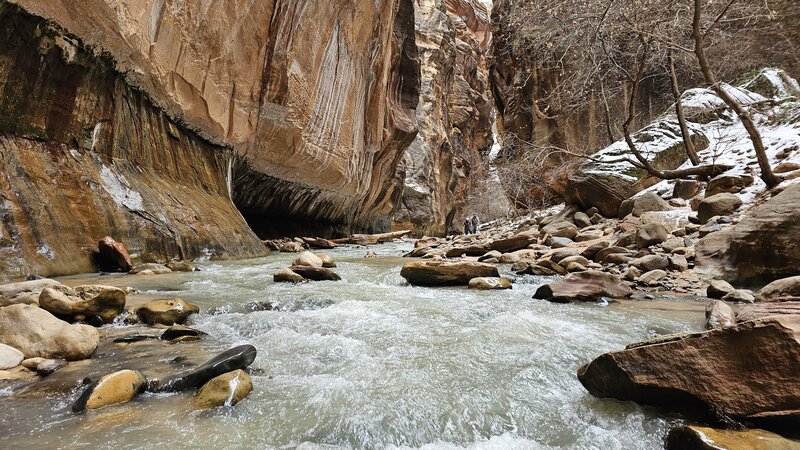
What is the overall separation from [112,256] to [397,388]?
469cm

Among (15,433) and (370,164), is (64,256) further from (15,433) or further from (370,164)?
(370,164)

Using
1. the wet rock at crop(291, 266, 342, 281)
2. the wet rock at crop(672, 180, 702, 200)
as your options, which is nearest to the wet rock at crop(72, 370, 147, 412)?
the wet rock at crop(291, 266, 342, 281)

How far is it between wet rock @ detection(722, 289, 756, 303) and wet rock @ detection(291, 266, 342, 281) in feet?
13.5

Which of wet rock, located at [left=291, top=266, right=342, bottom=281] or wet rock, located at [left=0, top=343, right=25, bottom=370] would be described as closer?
wet rock, located at [left=0, top=343, right=25, bottom=370]

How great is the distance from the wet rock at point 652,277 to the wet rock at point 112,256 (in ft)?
20.5

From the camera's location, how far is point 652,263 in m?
4.84

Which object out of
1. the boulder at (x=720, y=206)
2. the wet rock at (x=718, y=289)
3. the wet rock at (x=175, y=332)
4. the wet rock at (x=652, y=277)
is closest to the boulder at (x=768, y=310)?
the wet rock at (x=718, y=289)

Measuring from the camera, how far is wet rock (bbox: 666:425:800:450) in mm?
1289

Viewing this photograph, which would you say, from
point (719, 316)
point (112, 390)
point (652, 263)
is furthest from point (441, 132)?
point (112, 390)

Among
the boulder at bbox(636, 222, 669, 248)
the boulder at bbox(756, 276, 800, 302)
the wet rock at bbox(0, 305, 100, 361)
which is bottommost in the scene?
the wet rock at bbox(0, 305, 100, 361)

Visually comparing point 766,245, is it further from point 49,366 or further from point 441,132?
point 441,132

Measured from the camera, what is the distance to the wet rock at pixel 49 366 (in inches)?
76.0

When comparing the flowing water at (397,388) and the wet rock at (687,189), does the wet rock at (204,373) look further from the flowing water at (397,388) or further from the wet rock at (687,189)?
the wet rock at (687,189)

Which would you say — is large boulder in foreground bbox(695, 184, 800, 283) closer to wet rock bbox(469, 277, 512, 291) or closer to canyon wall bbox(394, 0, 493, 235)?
wet rock bbox(469, 277, 512, 291)
